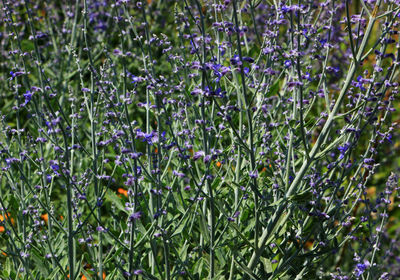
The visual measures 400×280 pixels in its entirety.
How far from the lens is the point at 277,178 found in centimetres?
287

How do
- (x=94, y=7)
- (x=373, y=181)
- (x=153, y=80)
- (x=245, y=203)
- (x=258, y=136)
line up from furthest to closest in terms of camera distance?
(x=94, y=7), (x=373, y=181), (x=258, y=136), (x=245, y=203), (x=153, y=80)

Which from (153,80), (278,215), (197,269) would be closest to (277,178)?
(278,215)

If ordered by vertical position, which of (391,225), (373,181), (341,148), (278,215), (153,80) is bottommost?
(391,225)

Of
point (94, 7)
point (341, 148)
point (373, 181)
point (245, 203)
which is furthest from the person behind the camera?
point (94, 7)

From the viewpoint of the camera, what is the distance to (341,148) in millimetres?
2871

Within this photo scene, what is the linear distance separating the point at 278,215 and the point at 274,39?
974mm

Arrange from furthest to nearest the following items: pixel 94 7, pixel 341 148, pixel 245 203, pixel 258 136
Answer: pixel 94 7, pixel 258 136, pixel 245 203, pixel 341 148

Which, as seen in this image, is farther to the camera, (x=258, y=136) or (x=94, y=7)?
(x=94, y=7)

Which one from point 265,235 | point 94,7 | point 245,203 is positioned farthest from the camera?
point 94,7

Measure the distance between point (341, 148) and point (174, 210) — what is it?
3.93 ft

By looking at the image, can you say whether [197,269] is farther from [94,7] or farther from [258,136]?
[94,7]

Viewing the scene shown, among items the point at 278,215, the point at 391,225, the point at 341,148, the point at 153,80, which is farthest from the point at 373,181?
the point at 153,80

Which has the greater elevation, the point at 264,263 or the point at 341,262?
the point at 264,263

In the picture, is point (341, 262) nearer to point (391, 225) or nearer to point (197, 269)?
point (391, 225)
